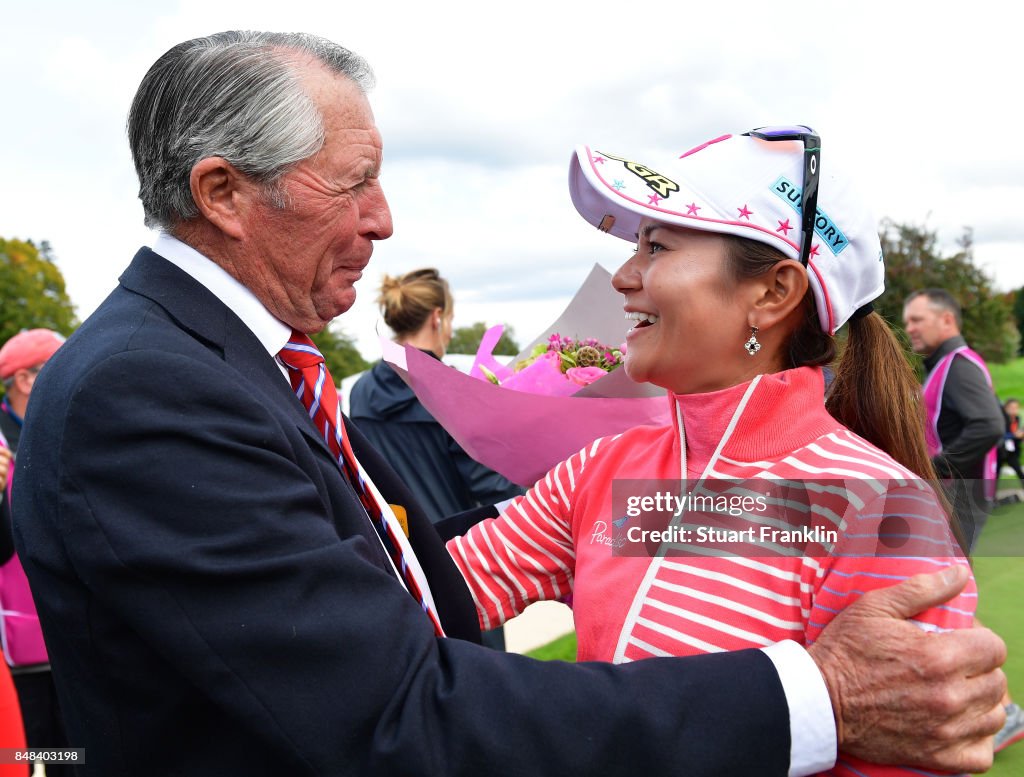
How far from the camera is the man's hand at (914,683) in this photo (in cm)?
131

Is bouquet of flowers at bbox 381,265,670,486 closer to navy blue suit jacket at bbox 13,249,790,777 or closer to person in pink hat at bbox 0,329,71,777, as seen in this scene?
navy blue suit jacket at bbox 13,249,790,777

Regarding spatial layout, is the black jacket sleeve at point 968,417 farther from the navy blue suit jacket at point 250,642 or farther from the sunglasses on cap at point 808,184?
the navy blue suit jacket at point 250,642

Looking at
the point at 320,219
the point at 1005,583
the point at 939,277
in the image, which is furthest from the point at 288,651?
the point at 939,277

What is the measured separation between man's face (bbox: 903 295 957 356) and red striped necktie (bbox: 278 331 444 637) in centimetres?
581

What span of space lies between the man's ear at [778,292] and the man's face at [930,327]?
5.28 meters

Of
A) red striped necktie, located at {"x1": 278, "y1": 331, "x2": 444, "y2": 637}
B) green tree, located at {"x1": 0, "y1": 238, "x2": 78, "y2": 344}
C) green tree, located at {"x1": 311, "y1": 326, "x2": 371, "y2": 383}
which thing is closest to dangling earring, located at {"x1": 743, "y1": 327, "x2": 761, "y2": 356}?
red striped necktie, located at {"x1": 278, "y1": 331, "x2": 444, "y2": 637}

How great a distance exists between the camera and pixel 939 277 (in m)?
18.0

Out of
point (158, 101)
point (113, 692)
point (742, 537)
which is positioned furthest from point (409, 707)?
point (158, 101)

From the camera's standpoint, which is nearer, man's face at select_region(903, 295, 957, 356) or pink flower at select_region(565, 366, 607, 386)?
pink flower at select_region(565, 366, 607, 386)

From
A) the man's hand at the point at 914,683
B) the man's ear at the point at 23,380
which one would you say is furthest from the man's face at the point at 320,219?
the man's ear at the point at 23,380

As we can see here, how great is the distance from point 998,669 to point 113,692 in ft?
4.74

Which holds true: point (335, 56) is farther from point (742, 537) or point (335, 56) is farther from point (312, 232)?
point (742, 537)

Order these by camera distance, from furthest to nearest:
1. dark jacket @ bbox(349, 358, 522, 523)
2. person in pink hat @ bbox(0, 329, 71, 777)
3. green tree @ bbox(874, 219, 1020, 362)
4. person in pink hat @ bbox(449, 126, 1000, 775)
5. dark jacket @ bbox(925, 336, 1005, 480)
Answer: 1. green tree @ bbox(874, 219, 1020, 362)
2. dark jacket @ bbox(925, 336, 1005, 480)
3. dark jacket @ bbox(349, 358, 522, 523)
4. person in pink hat @ bbox(0, 329, 71, 777)
5. person in pink hat @ bbox(449, 126, 1000, 775)

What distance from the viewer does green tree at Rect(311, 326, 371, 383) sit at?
3375cm
